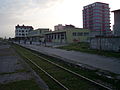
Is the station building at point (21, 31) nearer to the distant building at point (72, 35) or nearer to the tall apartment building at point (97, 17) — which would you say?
the tall apartment building at point (97, 17)

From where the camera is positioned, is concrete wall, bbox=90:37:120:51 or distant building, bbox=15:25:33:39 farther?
distant building, bbox=15:25:33:39

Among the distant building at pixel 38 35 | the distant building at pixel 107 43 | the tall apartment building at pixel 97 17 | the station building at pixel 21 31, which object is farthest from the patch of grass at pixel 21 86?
the station building at pixel 21 31

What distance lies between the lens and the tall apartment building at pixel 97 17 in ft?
323

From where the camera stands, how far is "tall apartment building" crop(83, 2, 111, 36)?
9844cm

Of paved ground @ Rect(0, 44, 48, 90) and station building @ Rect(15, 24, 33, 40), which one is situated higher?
station building @ Rect(15, 24, 33, 40)

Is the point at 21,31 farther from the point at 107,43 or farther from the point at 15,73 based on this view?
the point at 15,73

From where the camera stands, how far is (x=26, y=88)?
677 centimetres

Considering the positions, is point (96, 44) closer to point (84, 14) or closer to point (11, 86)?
point (11, 86)

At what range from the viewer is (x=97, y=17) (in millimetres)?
99688

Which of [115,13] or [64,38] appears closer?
[115,13]

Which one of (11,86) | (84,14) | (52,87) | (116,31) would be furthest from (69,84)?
(84,14)

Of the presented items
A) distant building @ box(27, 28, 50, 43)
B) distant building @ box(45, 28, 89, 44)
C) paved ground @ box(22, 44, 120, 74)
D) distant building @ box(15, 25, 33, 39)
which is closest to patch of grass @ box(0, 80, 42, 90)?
paved ground @ box(22, 44, 120, 74)

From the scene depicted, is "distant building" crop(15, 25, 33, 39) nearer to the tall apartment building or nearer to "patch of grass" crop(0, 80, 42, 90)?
the tall apartment building

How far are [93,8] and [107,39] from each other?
87731mm
